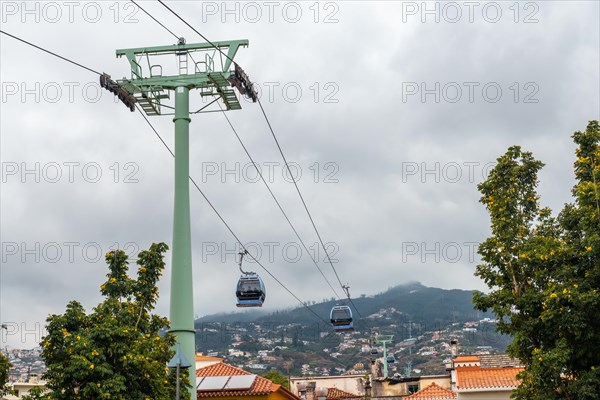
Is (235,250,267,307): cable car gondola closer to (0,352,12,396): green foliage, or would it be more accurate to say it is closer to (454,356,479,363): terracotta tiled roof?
(0,352,12,396): green foliage

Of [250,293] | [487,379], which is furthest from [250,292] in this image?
[487,379]

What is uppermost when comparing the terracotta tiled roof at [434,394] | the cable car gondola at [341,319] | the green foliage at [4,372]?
the cable car gondola at [341,319]

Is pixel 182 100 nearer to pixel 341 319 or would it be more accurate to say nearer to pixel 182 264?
pixel 182 264

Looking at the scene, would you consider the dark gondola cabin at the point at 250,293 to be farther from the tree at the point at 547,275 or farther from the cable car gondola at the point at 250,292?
the tree at the point at 547,275

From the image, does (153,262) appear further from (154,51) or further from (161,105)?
(154,51)

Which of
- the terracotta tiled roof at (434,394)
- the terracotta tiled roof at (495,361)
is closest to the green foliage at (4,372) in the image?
the terracotta tiled roof at (434,394)

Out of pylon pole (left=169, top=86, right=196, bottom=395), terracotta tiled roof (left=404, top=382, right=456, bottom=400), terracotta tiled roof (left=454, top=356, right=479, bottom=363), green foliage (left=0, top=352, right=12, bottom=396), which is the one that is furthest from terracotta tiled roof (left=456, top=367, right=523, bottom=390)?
green foliage (left=0, top=352, right=12, bottom=396)

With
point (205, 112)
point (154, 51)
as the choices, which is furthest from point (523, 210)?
point (154, 51)
